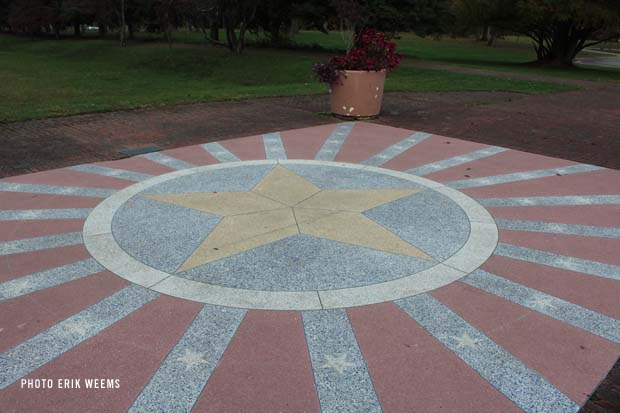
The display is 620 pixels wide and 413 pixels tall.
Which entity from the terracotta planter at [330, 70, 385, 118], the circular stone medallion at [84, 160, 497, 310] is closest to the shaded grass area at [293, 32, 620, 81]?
the terracotta planter at [330, 70, 385, 118]

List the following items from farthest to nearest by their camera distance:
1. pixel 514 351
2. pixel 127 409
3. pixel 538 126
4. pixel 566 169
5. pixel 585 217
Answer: pixel 538 126, pixel 566 169, pixel 585 217, pixel 514 351, pixel 127 409

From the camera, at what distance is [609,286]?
13.4 feet

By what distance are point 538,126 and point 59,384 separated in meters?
10.3

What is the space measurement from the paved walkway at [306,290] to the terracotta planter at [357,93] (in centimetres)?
408

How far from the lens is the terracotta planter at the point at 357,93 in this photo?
413 inches

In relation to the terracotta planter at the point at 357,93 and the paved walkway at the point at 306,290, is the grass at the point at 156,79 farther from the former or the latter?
the paved walkway at the point at 306,290

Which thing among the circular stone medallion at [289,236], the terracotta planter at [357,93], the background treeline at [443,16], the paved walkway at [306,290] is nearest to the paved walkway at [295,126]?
the terracotta planter at [357,93]

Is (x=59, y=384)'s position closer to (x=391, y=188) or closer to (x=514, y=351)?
(x=514, y=351)

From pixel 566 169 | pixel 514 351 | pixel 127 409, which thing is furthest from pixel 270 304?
pixel 566 169

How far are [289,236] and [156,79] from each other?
22.4 metres

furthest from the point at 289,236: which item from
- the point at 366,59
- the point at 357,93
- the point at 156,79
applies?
the point at 156,79

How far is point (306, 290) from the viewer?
12.9 feet

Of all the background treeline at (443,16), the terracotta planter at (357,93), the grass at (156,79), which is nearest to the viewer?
the terracotta planter at (357,93)

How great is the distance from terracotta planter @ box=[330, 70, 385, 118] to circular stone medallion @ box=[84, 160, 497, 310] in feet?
13.6
